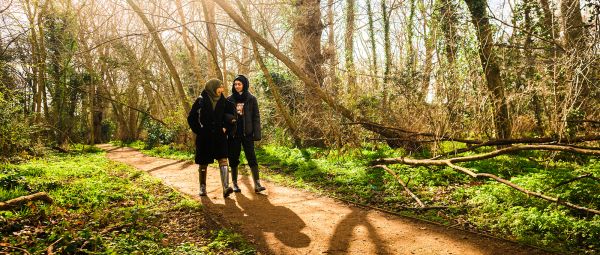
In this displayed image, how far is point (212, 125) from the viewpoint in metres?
6.01

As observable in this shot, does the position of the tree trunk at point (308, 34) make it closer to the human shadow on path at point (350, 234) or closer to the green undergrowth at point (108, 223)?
the green undergrowth at point (108, 223)

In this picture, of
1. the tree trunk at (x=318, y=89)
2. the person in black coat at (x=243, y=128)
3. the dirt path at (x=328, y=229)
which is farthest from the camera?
the tree trunk at (x=318, y=89)

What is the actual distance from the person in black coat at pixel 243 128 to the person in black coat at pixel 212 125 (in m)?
0.28

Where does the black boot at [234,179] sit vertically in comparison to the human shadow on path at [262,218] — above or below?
above

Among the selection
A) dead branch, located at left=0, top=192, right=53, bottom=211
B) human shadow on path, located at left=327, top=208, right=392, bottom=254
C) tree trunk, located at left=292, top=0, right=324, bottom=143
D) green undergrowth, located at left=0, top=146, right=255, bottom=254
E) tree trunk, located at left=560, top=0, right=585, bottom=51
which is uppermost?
tree trunk, located at left=292, top=0, right=324, bottom=143

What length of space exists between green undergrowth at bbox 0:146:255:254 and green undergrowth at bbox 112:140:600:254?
2440mm

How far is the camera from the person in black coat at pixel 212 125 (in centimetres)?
601

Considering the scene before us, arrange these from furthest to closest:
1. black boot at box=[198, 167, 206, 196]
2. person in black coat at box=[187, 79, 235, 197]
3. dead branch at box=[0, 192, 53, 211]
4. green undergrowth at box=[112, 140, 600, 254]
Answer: black boot at box=[198, 167, 206, 196]
person in black coat at box=[187, 79, 235, 197]
dead branch at box=[0, 192, 53, 211]
green undergrowth at box=[112, 140, 600, 254]

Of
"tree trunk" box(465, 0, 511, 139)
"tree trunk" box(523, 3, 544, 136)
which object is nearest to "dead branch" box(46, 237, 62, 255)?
"tree trunk" box(465, 0, 511, 139)

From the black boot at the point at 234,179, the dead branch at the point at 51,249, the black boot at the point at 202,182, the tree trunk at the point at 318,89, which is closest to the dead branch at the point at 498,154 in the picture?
the tree trunk at the point at 318,89

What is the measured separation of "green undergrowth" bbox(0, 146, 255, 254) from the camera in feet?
12.3

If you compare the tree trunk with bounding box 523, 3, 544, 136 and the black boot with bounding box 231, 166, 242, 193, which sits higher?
the tree trunk with bounding box 523, 3, 544, 136

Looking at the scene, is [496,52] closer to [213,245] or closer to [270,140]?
[213,245]

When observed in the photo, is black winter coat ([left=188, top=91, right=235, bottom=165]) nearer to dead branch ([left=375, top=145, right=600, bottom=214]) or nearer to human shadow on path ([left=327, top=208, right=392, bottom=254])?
human shadow on path ([left=327, top=208, right=392, bottom=254])
